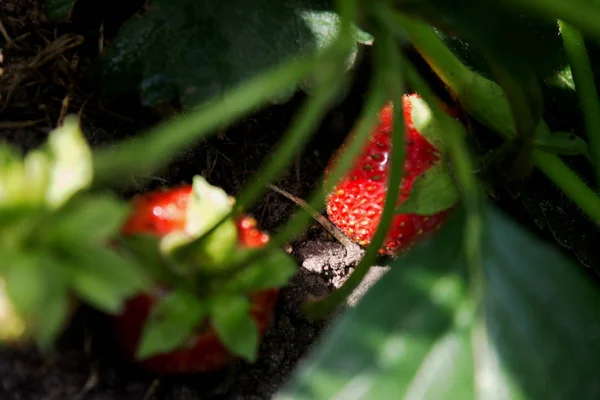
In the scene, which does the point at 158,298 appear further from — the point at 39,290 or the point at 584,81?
the point at 584,81

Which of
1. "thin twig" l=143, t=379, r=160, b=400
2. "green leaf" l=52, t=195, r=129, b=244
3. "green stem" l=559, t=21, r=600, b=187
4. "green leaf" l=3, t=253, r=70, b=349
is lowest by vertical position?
"thin twig" l=143, t=379, r=160, b=400

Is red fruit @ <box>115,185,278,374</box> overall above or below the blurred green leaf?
below

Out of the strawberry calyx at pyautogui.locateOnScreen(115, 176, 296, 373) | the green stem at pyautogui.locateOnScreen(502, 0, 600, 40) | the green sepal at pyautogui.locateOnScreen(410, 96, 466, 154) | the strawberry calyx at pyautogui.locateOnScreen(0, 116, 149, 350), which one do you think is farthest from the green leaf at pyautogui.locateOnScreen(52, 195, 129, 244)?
the green sepal at pyautogui.locateOnScreen(410, 96, 466, 154)

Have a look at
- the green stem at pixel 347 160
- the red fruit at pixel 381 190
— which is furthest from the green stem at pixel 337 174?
the red fruit at pixel 381 190

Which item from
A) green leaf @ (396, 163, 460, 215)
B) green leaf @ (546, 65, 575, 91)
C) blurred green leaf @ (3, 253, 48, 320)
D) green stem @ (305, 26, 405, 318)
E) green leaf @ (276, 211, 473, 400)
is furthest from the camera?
green leaf @ (546, 65, 575, 91)

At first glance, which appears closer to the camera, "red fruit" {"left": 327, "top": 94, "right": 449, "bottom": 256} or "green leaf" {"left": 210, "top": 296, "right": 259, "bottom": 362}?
"green leaf" {"left": 210, "top": 296, "right": 259, "bottom": 362}

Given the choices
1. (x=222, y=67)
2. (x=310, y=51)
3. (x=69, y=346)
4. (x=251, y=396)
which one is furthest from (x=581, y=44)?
(x=69, y=346)

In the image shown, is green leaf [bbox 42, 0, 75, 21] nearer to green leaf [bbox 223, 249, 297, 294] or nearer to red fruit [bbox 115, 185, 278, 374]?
red fruit [bbox 115, 185, 278, 374]

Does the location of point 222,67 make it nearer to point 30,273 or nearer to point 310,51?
point 310,51
